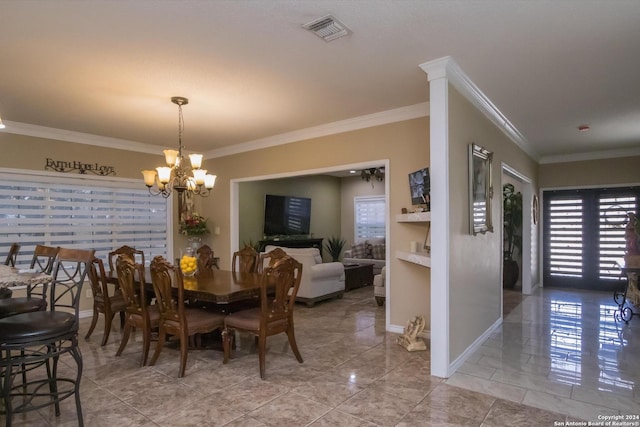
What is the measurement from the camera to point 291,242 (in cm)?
838

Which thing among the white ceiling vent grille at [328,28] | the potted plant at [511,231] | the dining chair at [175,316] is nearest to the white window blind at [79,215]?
the dining chair at [175,316]

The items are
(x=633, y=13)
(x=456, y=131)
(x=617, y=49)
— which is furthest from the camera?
(x=456, y=131)

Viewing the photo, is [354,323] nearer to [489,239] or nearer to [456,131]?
[489,239]

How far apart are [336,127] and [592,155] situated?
204 inches

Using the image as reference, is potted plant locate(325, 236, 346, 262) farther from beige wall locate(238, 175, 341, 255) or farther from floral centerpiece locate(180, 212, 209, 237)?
floral centerpiece locate(180, 212, 209, 237)

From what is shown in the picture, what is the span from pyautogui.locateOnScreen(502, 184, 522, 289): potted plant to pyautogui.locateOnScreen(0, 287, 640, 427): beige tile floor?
9.54 ft

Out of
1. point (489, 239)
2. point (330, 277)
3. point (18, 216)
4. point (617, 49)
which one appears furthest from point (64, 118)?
point (617, 49)

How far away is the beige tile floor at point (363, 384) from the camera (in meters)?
2.55

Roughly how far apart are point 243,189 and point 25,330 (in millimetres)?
5807

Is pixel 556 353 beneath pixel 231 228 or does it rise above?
beneath

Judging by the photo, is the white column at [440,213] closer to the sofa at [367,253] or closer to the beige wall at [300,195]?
the beige wall at [300,195]

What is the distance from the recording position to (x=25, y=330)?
2.16 metres

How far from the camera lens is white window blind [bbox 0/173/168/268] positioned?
4.90 meters

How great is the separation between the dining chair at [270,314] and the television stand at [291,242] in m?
4.29
